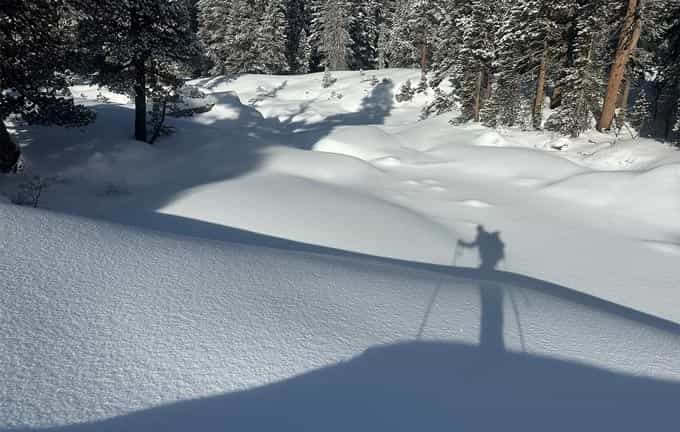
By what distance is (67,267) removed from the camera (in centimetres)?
368

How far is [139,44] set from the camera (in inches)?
504

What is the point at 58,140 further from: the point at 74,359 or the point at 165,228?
the point at 74,359

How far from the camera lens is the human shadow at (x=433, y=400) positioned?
2.46 meters

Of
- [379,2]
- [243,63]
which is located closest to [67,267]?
[243,63]

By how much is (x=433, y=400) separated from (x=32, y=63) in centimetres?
1202

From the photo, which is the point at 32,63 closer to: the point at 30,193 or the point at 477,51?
the point at 30,193

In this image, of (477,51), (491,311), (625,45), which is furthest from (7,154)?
(477,51)

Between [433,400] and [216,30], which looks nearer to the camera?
[433,400]

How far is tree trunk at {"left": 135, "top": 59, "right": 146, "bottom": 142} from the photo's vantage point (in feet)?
44.0

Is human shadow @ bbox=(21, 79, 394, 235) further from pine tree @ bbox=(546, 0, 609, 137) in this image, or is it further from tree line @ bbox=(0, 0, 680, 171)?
pine tree @ bbox=(546, 0, 609, 137)

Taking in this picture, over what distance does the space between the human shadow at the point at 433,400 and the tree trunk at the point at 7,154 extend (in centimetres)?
968

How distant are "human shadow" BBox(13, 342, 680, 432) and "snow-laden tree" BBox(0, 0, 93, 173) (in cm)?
990

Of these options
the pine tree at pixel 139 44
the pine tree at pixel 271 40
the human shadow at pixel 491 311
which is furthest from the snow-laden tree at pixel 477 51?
the pine tree at pixel 271 40

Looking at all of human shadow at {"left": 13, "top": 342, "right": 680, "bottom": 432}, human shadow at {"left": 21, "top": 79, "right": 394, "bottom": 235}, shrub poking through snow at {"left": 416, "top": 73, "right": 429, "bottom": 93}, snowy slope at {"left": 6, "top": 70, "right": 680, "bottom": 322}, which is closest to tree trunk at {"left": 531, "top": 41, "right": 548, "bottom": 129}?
snowy slope at {"left": 6, "top": 70, "right": 680, "bottom": 322}
